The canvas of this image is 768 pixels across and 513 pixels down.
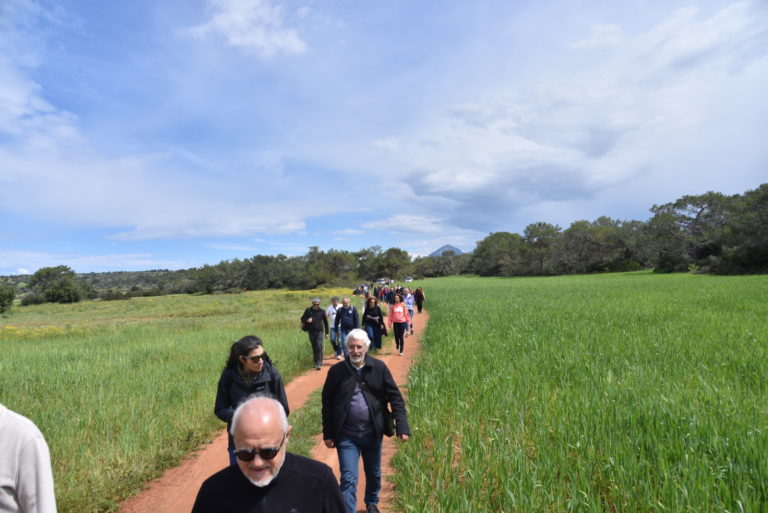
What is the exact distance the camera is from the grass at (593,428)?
318 centimetres

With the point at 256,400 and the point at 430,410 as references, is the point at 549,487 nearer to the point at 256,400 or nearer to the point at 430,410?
the point at 430,410

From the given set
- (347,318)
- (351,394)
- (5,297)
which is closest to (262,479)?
(351,394)

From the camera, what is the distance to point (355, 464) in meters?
3.55

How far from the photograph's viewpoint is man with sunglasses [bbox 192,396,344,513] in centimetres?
154

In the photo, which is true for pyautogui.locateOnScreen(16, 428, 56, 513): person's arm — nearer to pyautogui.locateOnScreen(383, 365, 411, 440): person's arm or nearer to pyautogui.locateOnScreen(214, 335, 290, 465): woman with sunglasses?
pyautogui.locateOnScreen(214, 335, 290, 465): woman with sunglasses

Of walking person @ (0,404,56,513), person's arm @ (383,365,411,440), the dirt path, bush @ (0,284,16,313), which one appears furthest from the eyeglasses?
bush @ (0,284,16,313)

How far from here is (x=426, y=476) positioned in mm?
3910

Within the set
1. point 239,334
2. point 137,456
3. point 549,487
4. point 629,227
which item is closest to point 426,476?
point 549,487

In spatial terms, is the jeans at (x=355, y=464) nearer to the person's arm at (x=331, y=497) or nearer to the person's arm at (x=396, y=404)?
the person's arm at (x=396, y=404)

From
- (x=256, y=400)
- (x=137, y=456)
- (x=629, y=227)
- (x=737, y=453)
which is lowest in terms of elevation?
(x=137, y=456)

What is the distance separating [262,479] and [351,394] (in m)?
2.02

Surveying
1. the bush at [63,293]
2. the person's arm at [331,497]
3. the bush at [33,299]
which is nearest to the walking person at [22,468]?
the person's arm at [331,497]

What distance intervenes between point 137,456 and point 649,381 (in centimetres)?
751

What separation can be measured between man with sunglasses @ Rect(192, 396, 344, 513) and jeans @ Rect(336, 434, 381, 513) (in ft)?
6.66
